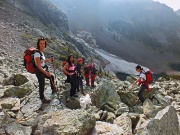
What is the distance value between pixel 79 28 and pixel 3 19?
129815 millimetres

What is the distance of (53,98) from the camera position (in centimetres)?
867

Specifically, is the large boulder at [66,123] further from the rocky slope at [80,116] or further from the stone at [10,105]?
the stone at [10,105]

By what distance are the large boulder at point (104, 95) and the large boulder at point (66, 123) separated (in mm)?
3383

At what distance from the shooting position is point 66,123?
5.93 m

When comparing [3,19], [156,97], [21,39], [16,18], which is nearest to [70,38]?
[16,18]

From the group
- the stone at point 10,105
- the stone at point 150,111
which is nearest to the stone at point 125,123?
the stone at point 150,111

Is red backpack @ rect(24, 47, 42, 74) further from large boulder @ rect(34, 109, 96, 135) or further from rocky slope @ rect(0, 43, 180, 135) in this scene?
large boulder @ rect(34, 109, 96, 135)

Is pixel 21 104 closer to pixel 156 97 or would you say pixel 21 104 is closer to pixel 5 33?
pixel 156 97

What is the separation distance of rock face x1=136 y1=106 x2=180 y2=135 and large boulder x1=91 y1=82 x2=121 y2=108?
3537 mm

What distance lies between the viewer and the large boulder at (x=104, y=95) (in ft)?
32.9

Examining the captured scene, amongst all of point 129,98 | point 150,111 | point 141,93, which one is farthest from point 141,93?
point 150,111

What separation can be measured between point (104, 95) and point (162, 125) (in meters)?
5.02

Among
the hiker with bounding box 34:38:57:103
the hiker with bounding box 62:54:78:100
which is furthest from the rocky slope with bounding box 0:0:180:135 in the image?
the hiker with bounding box 34:38:57:103

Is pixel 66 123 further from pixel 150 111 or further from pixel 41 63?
pixel 150 111
